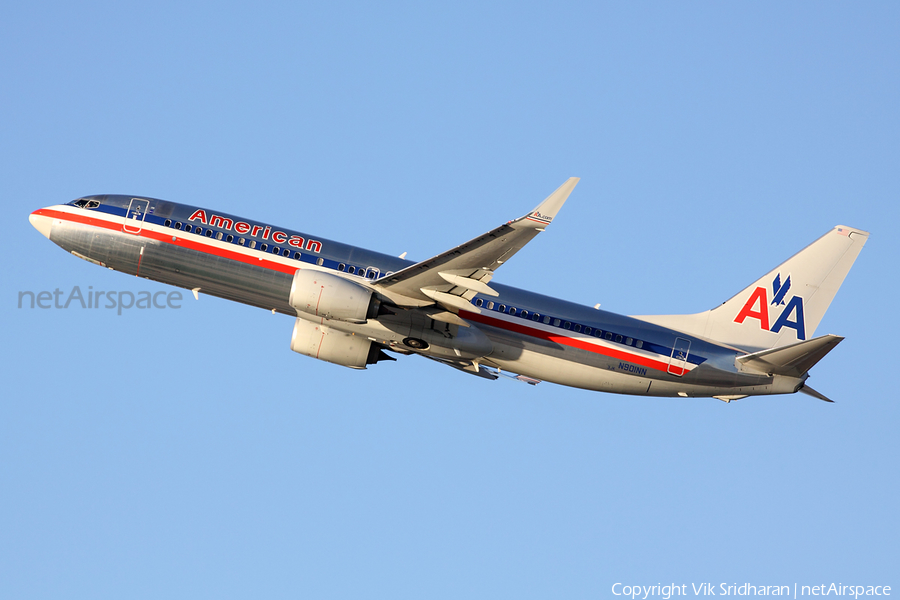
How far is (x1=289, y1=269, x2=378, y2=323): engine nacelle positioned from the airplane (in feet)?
0.15

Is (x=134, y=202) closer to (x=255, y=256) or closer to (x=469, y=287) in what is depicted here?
(x=255, y=256)

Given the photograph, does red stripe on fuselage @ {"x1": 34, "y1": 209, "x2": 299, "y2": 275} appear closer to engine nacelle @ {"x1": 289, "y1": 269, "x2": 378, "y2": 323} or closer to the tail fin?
engine nacelle @ {"x1": 289, "y1": 269, "x2": 378, "y2": 323}

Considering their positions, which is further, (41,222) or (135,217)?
(41,222)

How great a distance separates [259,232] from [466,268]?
9.65m

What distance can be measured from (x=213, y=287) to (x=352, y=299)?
6938 millimetres

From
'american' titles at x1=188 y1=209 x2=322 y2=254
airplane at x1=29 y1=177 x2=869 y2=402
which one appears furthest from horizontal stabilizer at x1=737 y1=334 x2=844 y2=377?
'american' titles at x1=188 y1=209 x2=322 y2=254

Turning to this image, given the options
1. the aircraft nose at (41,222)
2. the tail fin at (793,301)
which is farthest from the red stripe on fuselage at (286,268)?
the tail fin at (793,301)

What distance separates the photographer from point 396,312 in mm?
34844

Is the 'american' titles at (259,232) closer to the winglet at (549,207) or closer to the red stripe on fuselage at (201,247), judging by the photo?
the red stripe on fuselage at (201,247)

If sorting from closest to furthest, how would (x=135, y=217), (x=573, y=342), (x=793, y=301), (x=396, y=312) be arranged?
(x=396, y=312) → (x=135, y=217) → (x=573, y=342) → (x=793, y=301)

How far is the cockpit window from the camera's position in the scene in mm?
37094

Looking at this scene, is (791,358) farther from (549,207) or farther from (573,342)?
(549,207)

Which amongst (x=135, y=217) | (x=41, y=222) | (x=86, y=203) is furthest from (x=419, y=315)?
(x=41, y=222)

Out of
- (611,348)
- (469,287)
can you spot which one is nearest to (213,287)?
(469,287)
